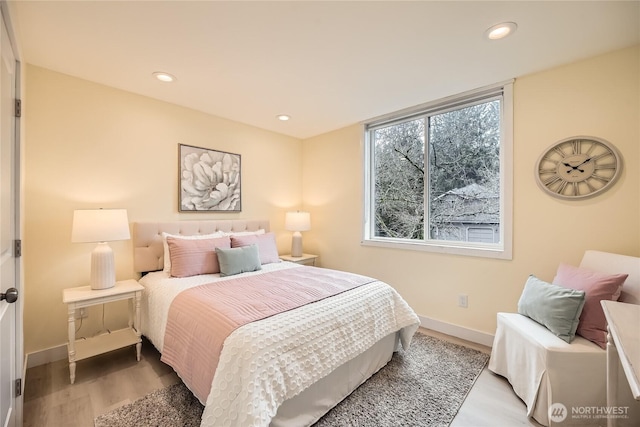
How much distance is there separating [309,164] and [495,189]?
8.28 feet

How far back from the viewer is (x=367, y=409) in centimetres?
175

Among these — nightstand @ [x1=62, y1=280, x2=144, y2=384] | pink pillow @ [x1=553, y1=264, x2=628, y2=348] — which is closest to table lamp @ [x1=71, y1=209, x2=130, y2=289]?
nightstand @ [x1=62, y1=280, x2=144, y2=384]

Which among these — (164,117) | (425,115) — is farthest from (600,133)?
(164,117)

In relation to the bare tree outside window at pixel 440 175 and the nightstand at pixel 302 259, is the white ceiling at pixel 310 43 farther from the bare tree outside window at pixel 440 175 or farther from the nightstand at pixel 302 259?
the nightstand at pixel 302 259

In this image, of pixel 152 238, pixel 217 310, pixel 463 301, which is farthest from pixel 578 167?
pixel 152 238

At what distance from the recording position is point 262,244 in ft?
10.2

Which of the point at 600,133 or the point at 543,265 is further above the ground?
the point at 600,133

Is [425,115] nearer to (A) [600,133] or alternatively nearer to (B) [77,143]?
(A) [600,133]

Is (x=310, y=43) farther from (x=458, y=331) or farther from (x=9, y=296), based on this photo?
(x=458, y=331)

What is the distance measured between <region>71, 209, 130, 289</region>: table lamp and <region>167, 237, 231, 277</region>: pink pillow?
41 cm

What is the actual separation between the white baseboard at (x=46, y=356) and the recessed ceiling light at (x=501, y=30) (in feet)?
13.3

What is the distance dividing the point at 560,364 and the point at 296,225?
2904 mm

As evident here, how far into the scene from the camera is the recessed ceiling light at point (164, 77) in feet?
7.57

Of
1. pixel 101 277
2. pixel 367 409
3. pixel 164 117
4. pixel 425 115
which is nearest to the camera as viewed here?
pixel 367 409
